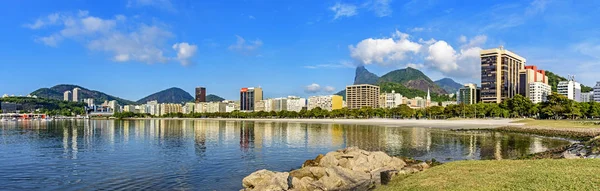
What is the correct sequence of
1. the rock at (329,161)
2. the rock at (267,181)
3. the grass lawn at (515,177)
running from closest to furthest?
the grass lawn at (515,177)
the rock at (267,181)
the rock at (329,161)

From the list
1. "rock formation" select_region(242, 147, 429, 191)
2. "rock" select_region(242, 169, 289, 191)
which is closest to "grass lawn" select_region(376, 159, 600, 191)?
"rock formation" select_region(242, 147, 429, 191)

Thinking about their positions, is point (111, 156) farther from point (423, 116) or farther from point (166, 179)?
point (423, 116)

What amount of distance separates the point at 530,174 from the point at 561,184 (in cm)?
227

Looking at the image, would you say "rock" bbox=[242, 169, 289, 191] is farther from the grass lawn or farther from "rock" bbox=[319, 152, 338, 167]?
"rock" bbox=[319, 152, 338, 167]

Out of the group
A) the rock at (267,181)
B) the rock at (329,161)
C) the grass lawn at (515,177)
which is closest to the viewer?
the grass lawn at (515,177)

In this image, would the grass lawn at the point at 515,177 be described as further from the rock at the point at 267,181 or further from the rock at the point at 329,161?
the rock at the point at 329,161

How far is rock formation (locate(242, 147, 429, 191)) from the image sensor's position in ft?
71.2

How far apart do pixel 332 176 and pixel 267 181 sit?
377 cm

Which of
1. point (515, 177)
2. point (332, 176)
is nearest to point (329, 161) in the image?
point (332, 176)

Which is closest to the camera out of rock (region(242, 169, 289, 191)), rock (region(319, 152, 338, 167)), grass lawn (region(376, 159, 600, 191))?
grass lawn (region(376, 159, 600, 191))

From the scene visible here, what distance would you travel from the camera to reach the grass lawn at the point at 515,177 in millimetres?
13383

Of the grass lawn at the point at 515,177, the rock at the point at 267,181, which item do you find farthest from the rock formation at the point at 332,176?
the grass lawn at the point at 515,177

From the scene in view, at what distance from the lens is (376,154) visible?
2964 cm

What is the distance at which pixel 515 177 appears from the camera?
15266mm
